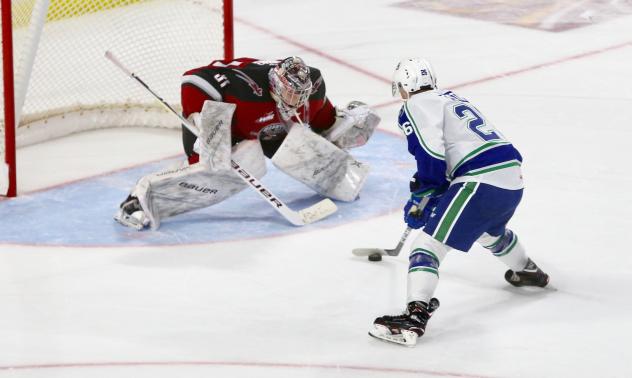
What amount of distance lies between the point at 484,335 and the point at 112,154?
2440mm

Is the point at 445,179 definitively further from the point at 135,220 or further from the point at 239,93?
the point at 135,220

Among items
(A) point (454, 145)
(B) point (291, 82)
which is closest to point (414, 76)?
(A) point (454, 145)

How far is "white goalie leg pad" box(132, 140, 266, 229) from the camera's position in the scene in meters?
4.61

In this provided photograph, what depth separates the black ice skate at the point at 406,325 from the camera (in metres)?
3.56

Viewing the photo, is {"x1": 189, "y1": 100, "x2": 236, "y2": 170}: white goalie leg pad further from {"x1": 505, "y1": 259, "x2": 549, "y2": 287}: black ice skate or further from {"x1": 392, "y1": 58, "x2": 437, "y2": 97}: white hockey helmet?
{"x1": 505, "y1": 259, "x2": 549, "y2": 287}: black ice skate

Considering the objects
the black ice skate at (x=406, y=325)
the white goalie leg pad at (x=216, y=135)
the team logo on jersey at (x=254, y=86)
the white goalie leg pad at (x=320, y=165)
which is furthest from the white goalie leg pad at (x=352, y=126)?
the black ice skate at (x=406, y=325)

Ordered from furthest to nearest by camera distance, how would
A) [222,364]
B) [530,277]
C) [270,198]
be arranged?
[270,198] < [530,277] < [222,364]

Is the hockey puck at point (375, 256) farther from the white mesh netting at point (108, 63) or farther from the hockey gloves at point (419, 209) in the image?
the white mesh netting at point (108, 63)

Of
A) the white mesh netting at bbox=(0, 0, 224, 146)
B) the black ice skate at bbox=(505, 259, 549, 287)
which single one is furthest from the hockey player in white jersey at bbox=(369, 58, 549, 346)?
the white mesh netting at bbox=(0, 0, 224, 146)

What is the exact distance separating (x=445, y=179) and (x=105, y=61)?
3259 millimetres

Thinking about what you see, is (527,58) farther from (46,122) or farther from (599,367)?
(599,367)

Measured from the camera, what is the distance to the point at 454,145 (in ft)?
12.1

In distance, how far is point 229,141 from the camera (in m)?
4.57

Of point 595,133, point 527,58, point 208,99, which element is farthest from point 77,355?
point 527,58
